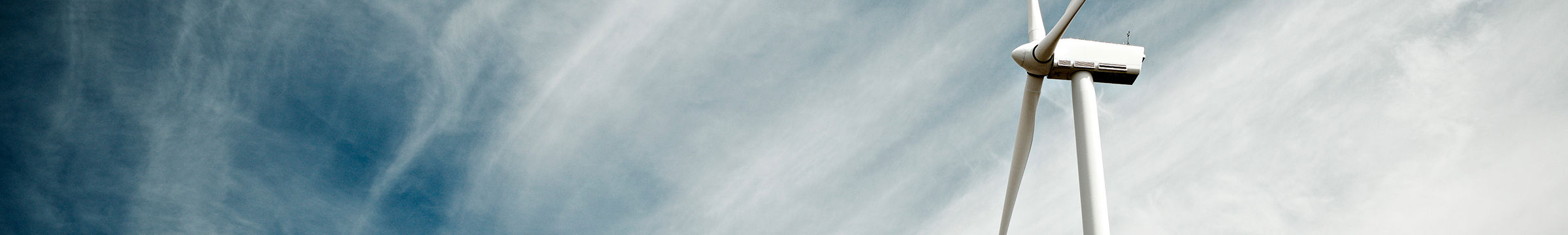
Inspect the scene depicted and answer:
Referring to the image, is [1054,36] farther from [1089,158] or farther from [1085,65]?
[1089,158]

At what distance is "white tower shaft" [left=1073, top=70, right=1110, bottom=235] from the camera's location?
86.8 ft

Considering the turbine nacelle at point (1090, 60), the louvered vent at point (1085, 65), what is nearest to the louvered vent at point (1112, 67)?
the turbine nacelle at point (1090, 60)

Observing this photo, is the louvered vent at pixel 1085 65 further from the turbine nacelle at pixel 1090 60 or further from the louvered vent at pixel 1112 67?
the louvered vent at pixel 1112 67

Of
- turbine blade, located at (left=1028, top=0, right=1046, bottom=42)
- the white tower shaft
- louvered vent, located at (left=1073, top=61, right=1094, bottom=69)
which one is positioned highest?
turbine blade, located at (left=1028, top=0, right=1046, bottom=42)

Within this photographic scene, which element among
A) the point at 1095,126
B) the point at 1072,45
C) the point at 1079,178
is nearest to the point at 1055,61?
the point at 1072,45

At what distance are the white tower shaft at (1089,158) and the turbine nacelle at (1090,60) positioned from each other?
40cm

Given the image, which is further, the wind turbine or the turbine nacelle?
the turbine nacelle

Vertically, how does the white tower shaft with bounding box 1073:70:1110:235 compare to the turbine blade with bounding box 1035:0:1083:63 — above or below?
below

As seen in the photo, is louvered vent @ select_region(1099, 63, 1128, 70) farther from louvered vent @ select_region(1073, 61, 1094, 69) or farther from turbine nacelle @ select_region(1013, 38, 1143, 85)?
louvered vent @ select_region(1073, 61, 1094, 69)

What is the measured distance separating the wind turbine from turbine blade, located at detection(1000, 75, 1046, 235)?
1.0 inches

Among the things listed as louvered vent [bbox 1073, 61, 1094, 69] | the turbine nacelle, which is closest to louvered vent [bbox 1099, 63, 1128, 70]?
the turbine nacelle

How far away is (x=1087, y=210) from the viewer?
87.4 ft

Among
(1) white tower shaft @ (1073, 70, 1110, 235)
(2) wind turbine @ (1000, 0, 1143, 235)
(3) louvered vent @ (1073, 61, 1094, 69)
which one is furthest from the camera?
(3) louvered vent @ (1073, 61, 1094, 69)

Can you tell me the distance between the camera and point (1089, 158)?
28406mm
